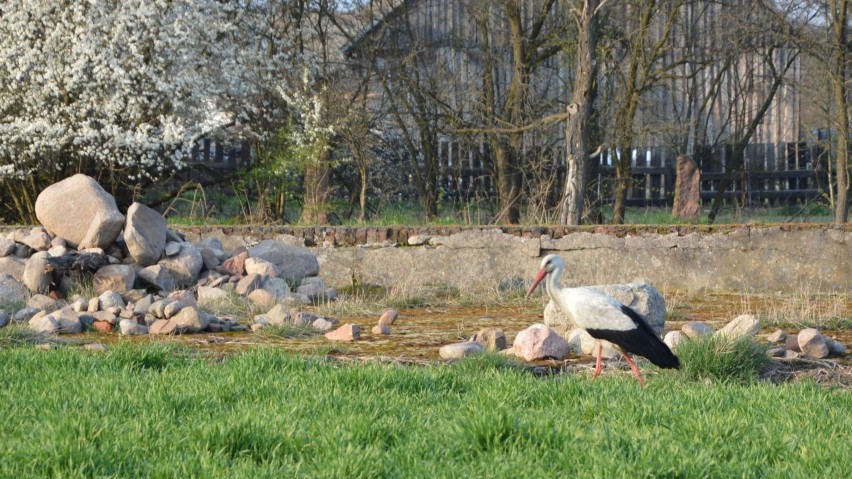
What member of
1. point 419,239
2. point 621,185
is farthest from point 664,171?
point 419,239

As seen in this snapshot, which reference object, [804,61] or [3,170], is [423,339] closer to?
[3,170]

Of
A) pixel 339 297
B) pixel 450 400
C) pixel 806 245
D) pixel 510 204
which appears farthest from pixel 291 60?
pixel 450 400

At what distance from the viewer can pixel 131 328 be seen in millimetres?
7848

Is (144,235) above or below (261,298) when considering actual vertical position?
above

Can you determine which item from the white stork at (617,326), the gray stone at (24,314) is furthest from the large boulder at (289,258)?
the white stork at (617,326)

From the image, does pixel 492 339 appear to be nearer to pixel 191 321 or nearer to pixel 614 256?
pixel 191 321

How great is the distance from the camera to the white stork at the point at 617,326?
5406 millimetres

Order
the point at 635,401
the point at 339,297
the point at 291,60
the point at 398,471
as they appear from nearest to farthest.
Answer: the point at 398,471, the point at 635,401, the point at 339,297, the point at 291,60

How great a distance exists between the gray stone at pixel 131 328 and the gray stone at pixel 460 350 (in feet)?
8.86

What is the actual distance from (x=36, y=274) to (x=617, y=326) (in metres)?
6.45

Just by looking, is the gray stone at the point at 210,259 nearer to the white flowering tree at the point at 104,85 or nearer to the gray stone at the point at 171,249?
the gray stone at the point at 171,249

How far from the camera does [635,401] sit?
4652 mm

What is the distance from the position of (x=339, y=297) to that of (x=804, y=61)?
12.9m

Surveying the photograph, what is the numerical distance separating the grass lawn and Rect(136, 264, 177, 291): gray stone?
4421 millimetres
